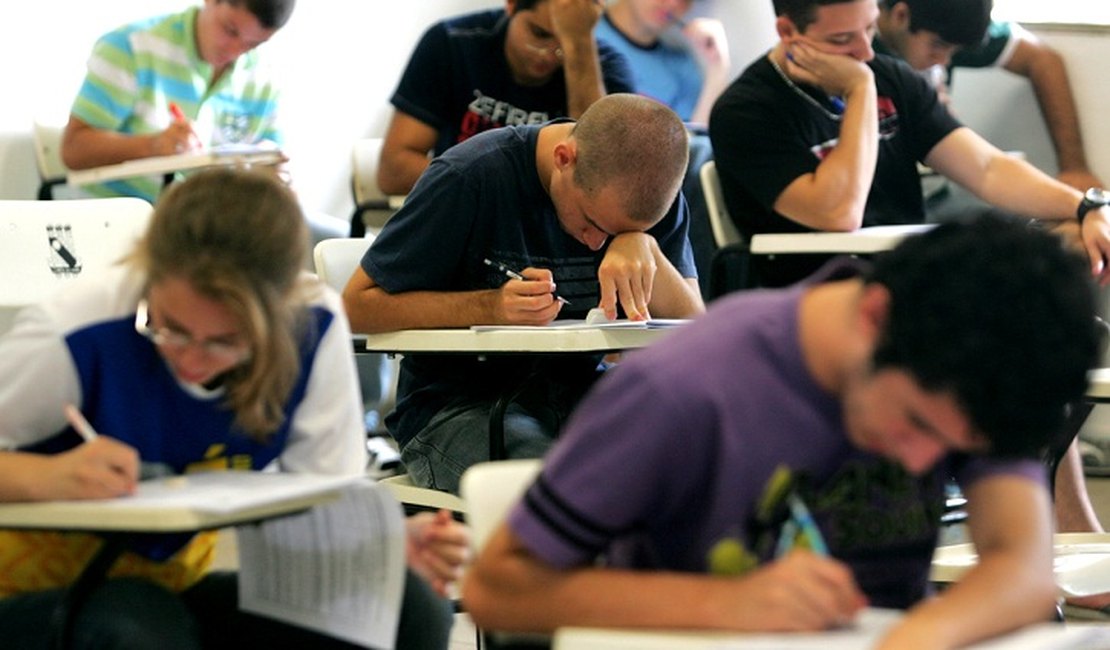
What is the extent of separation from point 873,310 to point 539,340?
1.24 m

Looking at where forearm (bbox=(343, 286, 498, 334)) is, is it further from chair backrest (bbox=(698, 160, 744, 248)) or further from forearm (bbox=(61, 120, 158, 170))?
forearm (bbox=(61, 120, 158, 170))

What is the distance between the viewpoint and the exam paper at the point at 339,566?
1.76m

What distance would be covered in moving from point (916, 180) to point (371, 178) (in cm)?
189

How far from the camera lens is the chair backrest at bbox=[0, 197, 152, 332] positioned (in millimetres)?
2811

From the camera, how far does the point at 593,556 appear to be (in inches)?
51.4

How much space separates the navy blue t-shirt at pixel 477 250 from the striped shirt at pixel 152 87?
5.99 ft

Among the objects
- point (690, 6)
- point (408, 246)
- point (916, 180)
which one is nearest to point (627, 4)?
point (690, 6)

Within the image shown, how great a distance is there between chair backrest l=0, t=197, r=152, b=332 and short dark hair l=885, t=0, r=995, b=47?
7.67 feet

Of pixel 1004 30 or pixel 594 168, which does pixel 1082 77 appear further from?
pixel 594 168

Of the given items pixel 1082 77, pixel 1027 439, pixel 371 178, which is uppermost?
pixel 1027 439

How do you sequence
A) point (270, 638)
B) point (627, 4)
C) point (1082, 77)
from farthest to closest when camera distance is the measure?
point (627, 4), point (1082, 77), point (270, 638)

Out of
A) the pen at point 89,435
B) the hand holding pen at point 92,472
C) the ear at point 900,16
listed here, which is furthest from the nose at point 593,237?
the ear at point 900,16

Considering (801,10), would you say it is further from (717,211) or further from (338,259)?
(338,259)

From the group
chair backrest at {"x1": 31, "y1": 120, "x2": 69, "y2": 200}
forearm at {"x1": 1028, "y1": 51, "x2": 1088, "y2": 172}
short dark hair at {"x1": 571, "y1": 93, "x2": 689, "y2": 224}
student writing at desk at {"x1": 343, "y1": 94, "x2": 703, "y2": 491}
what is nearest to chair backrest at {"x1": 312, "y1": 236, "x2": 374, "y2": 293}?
student writing at desk at {"x1": 343, "y1": 94, "x2": 703, "y2": 491}
